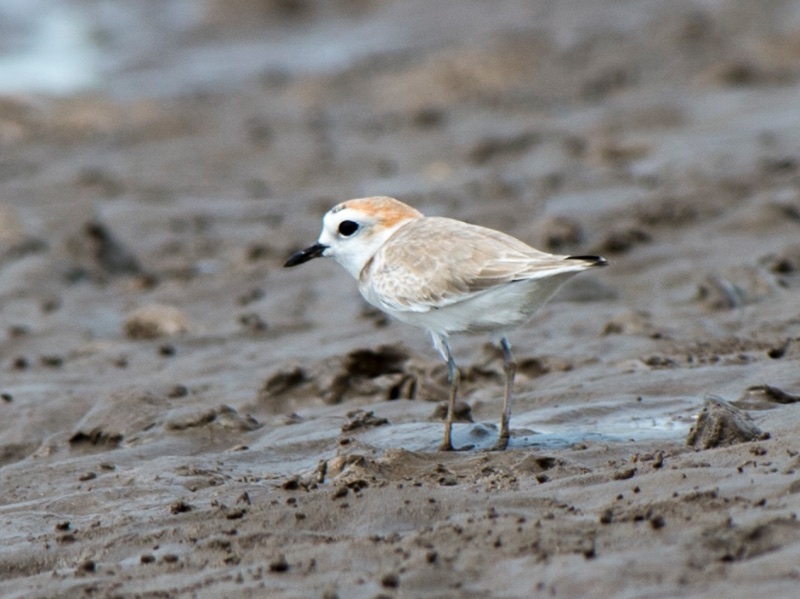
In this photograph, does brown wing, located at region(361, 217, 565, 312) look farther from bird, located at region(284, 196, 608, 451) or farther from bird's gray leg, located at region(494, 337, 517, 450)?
bird's gray leg, located at region(494, 337, 517, 450)

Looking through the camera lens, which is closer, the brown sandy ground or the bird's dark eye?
the brown sandy ground

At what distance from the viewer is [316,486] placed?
19.0 feet

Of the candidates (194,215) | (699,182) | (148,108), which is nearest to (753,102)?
(699,182)

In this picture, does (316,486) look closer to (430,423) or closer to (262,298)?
(430,423)

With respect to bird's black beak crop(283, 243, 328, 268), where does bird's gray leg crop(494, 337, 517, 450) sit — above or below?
below

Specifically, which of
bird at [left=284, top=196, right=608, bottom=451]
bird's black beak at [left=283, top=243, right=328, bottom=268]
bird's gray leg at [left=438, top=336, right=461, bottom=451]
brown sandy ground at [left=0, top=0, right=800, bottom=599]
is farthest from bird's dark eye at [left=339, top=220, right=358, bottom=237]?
brown sandy ground at [left=0, top=0, right=800, bottom=599]

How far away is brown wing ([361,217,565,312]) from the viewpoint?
6250 millimetres

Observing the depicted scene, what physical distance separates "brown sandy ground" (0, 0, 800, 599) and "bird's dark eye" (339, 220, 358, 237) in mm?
945

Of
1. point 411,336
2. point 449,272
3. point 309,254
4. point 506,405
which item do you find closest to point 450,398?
point 506,405

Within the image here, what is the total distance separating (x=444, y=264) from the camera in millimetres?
6457

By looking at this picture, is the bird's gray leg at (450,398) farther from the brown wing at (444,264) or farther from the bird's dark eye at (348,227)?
the bird's dark eye at (348,227)

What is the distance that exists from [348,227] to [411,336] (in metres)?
2.31

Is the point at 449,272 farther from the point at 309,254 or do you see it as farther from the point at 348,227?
the point at 309,254

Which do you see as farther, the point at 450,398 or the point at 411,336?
the point at 411,336
